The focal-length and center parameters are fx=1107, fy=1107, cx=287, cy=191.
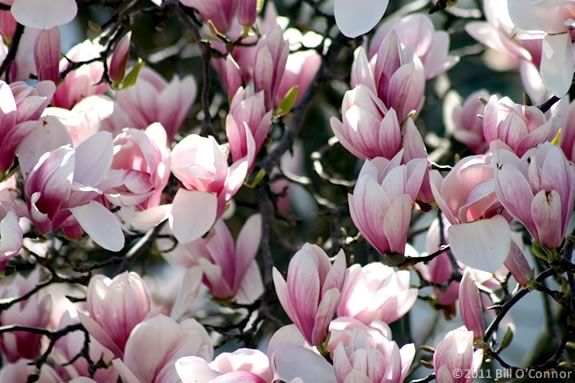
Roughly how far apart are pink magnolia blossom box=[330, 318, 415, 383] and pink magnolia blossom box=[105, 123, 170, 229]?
0.19m

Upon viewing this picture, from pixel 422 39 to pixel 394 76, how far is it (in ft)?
0.64

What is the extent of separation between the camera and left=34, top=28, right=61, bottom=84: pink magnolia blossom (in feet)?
2.93

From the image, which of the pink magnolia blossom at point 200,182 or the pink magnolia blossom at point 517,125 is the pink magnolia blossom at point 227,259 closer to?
the pink magnolia blossom at point 200,182

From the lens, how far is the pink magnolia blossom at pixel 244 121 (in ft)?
2.77

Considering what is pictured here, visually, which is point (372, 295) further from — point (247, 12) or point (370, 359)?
point (247, 12)

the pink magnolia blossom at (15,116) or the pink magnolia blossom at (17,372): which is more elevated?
the pink magnolia blossom at (15,116)

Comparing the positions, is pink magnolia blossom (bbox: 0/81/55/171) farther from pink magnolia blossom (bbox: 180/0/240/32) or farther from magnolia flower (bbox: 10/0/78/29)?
pink magnolia blossom (bbox: 180/0/240/32)

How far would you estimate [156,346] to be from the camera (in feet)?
2.64

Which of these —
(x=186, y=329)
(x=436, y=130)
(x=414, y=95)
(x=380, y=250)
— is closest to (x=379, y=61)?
(x=414, y=95)

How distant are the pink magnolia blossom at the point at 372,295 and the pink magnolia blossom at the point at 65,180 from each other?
0.17 meters

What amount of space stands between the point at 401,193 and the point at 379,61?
0.13 metres

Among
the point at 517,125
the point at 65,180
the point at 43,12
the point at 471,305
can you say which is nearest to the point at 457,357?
the point at 471,305

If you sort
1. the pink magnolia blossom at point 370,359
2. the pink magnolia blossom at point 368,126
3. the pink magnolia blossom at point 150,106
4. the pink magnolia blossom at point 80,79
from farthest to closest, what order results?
the pink magnolia blossom at point 150,106
the pink magnolia blossom at point 80,79
the pink magnolia blossom at point 368,126
the pink magnolia blossom at point 370,359

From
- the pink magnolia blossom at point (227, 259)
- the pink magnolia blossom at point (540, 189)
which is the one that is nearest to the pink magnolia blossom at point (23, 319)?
the pink magnolia blossom at point (227, 259)
